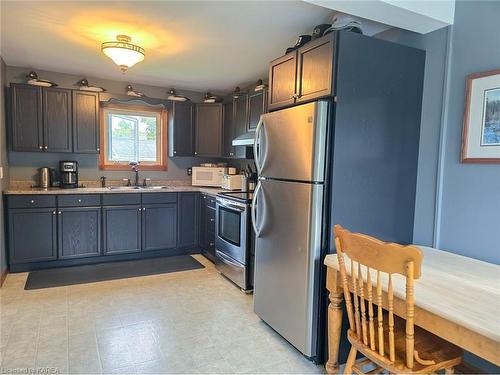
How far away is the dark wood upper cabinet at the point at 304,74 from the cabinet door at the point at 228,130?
2.01 m

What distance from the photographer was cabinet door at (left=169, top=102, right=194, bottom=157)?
4.77 metres

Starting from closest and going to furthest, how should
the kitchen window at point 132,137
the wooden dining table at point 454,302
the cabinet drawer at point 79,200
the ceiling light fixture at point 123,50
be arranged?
1. the wooden dining table at point 454,302
2. the ceiling light fixture at point 123,50
3. the cabinet drawer at point 79,200
4. the kitchen window at point 132,137

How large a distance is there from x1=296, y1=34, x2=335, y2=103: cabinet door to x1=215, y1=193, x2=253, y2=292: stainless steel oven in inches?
54.9

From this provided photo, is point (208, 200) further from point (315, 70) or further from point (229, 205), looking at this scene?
point (315, 70)

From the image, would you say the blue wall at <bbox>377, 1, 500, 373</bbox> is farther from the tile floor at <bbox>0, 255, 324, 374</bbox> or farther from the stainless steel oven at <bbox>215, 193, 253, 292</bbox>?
the stainless steel oven at <bbox>215, 193, 253, 292</bbox>

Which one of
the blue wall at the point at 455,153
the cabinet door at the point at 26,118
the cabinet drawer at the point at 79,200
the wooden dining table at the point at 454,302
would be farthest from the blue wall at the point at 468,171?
the cabinet door at the point at 26,118

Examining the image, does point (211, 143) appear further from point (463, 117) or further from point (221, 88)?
point (463, 117)

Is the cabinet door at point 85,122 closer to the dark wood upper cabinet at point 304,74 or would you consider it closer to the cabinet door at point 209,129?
the cabinet door at point 209,129

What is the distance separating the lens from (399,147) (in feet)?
7.52

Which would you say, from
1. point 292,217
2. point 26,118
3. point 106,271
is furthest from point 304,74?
point 26,118

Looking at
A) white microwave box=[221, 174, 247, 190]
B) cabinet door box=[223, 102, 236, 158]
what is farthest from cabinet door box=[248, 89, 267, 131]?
white microwave box=[221, 174, 247, 190]

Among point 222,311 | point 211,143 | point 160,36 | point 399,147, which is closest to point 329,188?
point 399,147

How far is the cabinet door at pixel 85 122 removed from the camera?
13.5 feet

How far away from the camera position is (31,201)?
3676 millimetres
